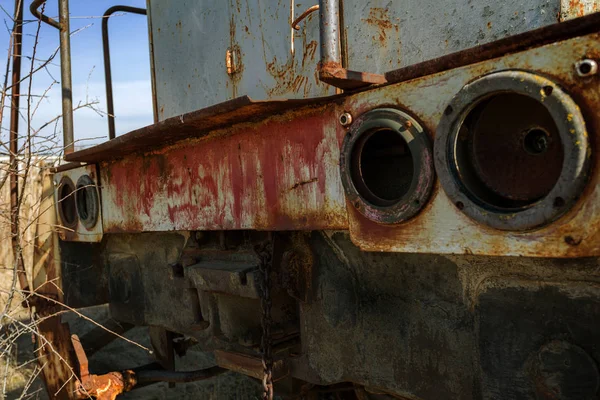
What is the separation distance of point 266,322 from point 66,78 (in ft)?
6.62

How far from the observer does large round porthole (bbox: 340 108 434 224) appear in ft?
4.18

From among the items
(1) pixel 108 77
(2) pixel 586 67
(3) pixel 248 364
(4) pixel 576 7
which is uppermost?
(1) pixel 108 77

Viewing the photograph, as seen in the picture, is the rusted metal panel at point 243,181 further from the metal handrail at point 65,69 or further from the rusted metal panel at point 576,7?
the rusted metal panel at point 576,7

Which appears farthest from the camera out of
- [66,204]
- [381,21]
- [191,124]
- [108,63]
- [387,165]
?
[108,63]

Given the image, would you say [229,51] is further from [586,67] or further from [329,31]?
[586,67]

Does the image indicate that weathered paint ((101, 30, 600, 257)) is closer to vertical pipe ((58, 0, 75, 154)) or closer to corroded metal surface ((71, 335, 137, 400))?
vertical pipe ((58, 0, 75, 154))

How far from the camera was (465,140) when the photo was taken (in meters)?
1.21

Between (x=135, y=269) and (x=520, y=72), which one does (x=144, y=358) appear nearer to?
(x=135, y=269)

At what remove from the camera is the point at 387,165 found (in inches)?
61.2

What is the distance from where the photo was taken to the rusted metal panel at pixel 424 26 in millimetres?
1428

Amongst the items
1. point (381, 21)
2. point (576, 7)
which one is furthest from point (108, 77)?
point (576, 7)

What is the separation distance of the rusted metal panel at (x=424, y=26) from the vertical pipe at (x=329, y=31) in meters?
0.45

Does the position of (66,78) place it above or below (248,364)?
above

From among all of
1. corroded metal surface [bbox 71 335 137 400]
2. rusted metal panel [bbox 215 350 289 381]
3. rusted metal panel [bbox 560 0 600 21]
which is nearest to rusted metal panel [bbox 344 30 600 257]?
rusted metal panel [bbox 560 0 600 21]
